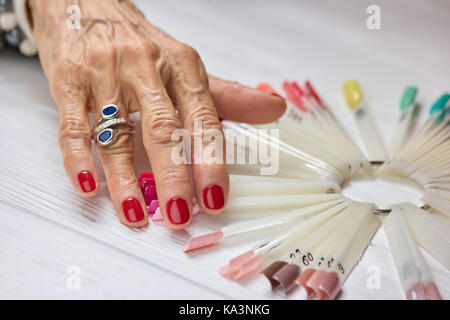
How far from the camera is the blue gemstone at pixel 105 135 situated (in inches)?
28.3

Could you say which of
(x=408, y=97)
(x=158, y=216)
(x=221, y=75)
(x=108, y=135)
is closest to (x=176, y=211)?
(x=158, y=216)

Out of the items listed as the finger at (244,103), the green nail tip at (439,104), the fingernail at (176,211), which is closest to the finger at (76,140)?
the fingernail at (176,211)

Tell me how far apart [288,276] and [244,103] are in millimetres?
314

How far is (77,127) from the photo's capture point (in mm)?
729

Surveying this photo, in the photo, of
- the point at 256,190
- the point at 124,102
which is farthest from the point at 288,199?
the point at 124,102

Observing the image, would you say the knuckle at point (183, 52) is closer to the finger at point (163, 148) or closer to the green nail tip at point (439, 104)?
the finger at point (163, 148)

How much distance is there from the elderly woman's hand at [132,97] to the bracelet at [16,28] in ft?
0.17

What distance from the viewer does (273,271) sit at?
0.62 meters

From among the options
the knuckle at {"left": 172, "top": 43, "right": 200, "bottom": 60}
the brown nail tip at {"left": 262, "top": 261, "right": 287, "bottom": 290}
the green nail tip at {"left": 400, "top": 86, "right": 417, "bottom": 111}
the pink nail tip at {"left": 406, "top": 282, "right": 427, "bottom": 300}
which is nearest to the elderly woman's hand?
the knuckle at {"left": 172, "top": 43, "right": 200, "bottom": 60}

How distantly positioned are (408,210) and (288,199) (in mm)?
165

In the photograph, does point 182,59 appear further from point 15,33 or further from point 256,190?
point 15,33

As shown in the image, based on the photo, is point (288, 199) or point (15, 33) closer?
point (288, 199)

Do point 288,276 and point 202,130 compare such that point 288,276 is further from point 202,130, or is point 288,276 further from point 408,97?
point 408,97
